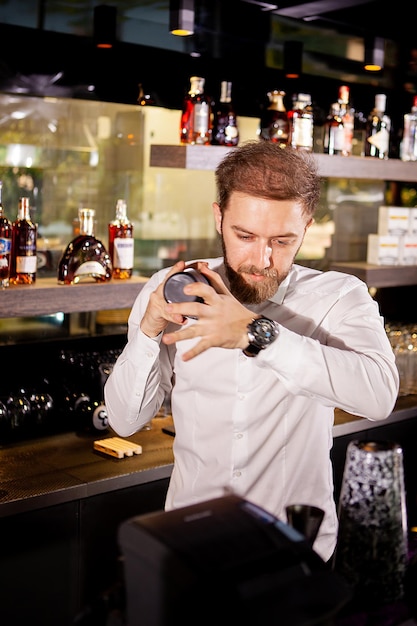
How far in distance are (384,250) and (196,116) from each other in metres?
1.18

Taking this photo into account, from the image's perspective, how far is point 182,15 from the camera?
2.98 m

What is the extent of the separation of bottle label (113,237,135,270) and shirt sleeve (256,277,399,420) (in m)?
1.14

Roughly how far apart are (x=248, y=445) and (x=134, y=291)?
0.99 metres

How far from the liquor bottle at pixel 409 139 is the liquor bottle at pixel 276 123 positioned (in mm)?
741

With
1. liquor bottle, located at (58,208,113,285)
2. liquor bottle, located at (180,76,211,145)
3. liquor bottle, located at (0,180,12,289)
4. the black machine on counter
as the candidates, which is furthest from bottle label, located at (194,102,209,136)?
the black machine on counter

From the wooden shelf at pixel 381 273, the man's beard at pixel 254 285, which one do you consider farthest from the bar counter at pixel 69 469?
the wooden shelf at pixel 381 273

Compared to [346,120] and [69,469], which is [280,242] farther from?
[346,120]

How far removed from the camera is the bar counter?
7.29 ft

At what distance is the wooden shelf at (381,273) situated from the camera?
3506 millimetres

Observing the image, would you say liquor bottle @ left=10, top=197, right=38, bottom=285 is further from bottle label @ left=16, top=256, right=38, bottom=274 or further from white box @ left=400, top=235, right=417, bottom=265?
white box @ left=400, top=235, right=417, bottom=265

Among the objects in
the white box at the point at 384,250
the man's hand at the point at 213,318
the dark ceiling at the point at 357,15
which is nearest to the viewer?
the man's hand at the point at 213,318

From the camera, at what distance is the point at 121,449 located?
2.56m

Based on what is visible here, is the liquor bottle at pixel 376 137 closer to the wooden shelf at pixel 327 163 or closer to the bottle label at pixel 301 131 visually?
the wooden shelf at pixel 327 163

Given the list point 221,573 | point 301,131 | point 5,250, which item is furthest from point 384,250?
point 221,573
